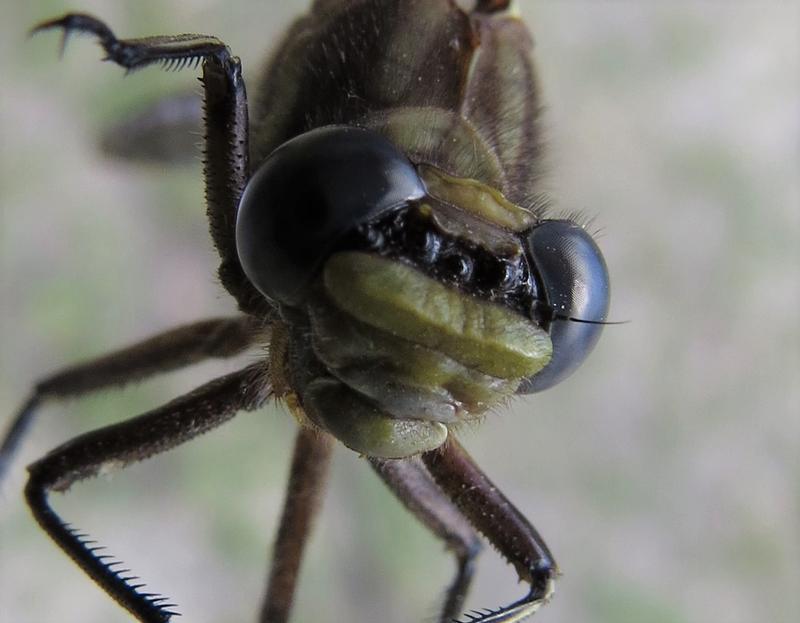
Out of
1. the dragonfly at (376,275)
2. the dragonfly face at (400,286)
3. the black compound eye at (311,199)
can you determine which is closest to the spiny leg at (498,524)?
the dragonfly at (376,275)

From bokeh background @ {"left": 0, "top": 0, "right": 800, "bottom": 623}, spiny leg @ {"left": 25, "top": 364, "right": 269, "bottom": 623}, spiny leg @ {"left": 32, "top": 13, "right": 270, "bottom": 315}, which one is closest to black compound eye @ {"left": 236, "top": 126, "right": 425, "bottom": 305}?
spiny leg @ {"left": 32, "top": 13, "right": 270, "bottom": 315}

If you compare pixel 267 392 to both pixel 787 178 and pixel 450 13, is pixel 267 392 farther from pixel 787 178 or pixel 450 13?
pixel 787 178

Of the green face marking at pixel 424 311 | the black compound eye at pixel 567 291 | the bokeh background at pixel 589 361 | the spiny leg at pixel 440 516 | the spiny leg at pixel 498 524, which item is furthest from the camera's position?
the bokeh background at pixel 589 361

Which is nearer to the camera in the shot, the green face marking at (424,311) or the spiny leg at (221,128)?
the green face marking at (424,311)

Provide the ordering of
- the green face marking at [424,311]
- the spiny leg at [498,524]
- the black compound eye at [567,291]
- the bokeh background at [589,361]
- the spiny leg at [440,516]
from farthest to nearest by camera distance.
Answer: the bokeh background at [589,361], the spiny leg at [440,516], the spiny leg at [498,524], the black compound eye at [567,291], the green face marking at [424,311]

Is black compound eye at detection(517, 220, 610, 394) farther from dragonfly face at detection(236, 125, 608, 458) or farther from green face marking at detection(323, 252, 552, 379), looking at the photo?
green face marking at detection(323, 252, 552, 379)

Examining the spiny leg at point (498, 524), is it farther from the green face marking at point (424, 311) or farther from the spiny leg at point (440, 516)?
the green face marking at point (424, 311)

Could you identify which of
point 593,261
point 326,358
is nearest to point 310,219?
point 326,358
